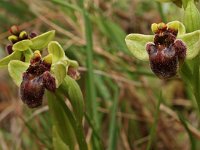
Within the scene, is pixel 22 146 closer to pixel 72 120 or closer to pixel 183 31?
pixel 72 120

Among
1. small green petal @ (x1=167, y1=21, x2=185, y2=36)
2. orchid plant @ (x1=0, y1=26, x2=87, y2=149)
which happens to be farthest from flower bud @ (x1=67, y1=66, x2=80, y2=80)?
small green petal @ (x1=167, y1=21, x2=185, y2=36)

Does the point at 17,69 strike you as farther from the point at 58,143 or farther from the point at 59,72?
the point at 58,143

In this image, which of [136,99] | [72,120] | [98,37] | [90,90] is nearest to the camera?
[72,120]

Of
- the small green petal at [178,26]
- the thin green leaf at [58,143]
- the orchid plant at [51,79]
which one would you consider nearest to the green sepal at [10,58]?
the orchid plant at [51,79]

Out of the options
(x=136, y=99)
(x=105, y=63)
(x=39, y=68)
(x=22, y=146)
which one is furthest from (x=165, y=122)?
(x=39, y=68)

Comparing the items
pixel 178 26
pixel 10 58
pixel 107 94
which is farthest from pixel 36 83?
pixel 107 94

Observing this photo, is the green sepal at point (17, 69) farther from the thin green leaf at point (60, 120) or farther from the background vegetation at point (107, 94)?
the background vegetation at point (107, 94)
